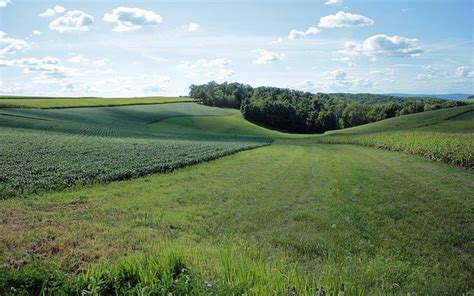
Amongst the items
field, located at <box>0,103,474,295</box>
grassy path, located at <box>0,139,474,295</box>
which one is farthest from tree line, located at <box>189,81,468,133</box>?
grassy path, located at <box>0,139,474,295</box>

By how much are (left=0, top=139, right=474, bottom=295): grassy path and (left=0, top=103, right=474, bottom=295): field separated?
5 cm

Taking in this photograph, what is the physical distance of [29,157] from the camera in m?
25.3

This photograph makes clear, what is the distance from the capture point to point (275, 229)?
1241 cm

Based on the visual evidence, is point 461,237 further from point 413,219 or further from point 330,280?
point 330,280

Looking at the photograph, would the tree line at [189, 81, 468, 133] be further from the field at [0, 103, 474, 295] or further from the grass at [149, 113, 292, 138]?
the field at [0, 103, 474, 295]

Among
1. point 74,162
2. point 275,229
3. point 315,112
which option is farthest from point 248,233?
point 315,112

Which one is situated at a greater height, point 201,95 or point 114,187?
point 201,95

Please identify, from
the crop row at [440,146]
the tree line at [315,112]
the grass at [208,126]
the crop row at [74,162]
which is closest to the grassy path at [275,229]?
the crop row at [74,162]

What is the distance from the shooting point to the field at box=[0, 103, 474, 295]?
→ 6.28 meters

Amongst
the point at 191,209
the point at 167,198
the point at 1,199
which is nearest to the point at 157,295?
the point at 191,209

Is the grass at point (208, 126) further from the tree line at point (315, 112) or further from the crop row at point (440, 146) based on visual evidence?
the crop row at point (440, 146)

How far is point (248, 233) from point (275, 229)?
1.01 metres

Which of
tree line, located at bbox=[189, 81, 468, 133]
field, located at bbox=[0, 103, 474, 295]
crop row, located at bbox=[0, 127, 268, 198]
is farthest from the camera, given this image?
tree line, located at bbox=[189, 81, 468, 133]

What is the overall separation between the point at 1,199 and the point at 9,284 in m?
12.0
